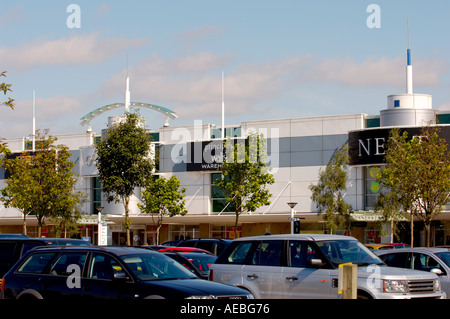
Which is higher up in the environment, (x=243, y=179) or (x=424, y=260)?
(x=243, y=179)

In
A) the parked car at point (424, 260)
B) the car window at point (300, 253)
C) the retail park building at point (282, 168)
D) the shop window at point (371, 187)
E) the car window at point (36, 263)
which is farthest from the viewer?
the shop window at point (371, 187)

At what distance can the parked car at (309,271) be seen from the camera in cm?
1275

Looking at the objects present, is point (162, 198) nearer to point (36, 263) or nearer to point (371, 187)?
point (371, 187)

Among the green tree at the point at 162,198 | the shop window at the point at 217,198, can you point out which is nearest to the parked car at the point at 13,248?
the green tree at the point at 162,198

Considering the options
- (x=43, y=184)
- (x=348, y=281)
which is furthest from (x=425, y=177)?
(x=43, y=184)

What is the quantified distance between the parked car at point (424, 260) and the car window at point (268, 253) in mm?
3842

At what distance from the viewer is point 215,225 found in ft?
183

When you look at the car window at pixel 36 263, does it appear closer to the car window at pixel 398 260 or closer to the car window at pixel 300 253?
the car window at pixel 300 253

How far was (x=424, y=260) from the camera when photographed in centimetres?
1625

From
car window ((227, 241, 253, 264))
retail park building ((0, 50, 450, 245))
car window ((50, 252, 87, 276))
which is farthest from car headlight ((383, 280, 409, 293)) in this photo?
retail park building ((0, 50, 450, 245))

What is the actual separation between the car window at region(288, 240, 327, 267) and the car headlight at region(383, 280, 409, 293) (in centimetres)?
145

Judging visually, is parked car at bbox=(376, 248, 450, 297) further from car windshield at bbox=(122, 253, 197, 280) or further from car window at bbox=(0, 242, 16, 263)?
car window at bbox=(0, 242, 16, 263)

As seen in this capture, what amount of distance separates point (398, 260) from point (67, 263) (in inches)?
311

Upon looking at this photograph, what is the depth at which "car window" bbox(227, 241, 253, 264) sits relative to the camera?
48.0 feet
